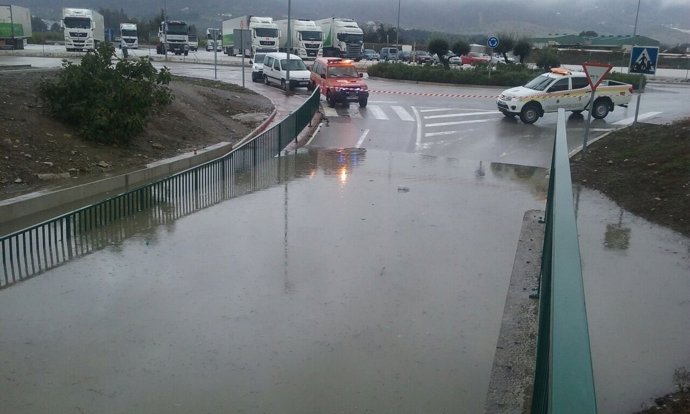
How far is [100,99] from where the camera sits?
15242 millimetres

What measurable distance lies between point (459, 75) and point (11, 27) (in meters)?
38.7

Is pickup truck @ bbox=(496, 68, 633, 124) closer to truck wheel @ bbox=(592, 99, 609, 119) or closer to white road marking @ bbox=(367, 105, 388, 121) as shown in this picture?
truck wheel @ bbox=(592, 99, 609, 119)

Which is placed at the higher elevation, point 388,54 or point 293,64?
point 293,64

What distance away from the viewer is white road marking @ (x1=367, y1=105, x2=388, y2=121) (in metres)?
25.8

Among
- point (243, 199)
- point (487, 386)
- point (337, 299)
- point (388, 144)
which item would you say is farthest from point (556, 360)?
point (388, 144)

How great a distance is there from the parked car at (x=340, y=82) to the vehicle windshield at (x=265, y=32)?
2884 cm

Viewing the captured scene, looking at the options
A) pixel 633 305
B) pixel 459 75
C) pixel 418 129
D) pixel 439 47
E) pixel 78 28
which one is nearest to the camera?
pixel 633 305

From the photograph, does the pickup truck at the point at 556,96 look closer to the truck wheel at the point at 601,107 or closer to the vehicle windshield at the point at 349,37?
the truck wheel at the point at 601,107

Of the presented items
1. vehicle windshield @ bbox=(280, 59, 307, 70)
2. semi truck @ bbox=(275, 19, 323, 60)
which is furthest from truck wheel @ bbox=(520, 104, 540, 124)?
semi truck @ bbox=(275, 19, 323, 60)

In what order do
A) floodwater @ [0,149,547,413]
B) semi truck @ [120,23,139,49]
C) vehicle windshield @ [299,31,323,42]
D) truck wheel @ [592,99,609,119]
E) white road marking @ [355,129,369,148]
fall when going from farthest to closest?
semi truck @ [120,23,139,49] < vehicle windshield @ [299,31,323,42] < truck wheel @ [592,99,609,119] < white road marking @ [355,129,369,148] < floodwater @ [0,149,547,413]

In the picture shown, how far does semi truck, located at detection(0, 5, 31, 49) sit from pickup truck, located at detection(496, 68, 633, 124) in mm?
47490

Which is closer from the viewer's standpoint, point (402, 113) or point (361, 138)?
point (361, 138)

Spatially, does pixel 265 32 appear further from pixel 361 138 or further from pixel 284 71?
pixel 361 138

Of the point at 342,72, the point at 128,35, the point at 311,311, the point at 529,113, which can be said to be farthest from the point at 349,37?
the point at 311,311
